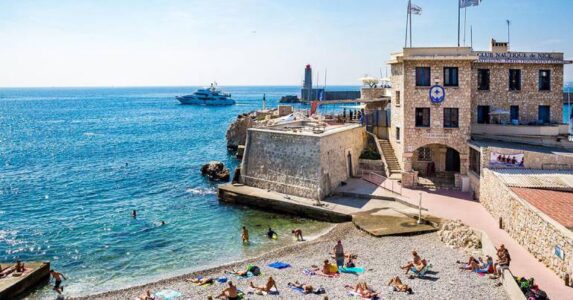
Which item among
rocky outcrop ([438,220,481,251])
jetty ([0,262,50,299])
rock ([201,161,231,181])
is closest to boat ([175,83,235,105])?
rock ([201,161,231,181])

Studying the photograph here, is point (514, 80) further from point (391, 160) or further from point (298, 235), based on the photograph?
point (298, 235)

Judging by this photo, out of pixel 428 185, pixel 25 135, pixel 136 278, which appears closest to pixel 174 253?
pixel 136 278

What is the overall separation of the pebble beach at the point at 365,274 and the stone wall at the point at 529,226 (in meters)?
2.50

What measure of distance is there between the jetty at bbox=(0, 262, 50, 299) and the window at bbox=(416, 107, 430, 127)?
25173 mm

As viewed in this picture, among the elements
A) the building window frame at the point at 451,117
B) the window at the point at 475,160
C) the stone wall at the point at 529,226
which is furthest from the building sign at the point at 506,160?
the building window frame at the point at 451,117

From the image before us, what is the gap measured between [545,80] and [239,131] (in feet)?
135

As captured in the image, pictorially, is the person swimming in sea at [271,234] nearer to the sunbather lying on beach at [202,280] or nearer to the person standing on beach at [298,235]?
the person standing on beach at [298,235]

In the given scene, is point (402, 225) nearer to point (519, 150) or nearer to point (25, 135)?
point (519, 150)

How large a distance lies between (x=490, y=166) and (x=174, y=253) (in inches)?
780

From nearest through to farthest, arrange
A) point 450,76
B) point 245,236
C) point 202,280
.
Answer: point 202,280 → point 245,236 → point 450,76

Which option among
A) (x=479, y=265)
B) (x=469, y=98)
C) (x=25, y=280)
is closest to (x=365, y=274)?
(x=479, y=265)

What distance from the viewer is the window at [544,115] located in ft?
115

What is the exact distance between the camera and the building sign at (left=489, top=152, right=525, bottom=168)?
29.6 m

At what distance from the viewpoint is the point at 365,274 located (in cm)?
2173
